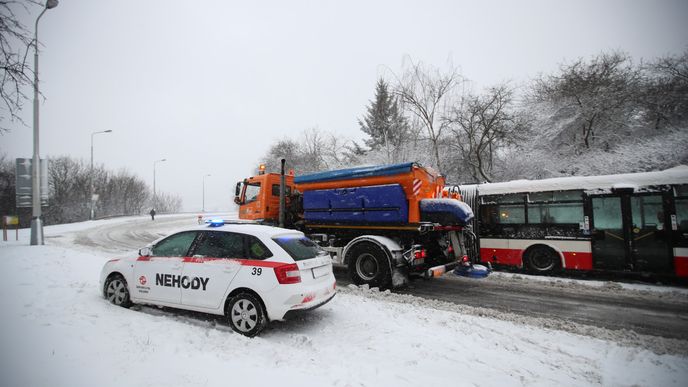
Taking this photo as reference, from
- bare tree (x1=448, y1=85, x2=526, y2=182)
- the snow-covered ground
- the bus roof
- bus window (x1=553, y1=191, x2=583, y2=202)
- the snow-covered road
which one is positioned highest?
bare tree (x1=448, y1=85, x2=526, y2=182)

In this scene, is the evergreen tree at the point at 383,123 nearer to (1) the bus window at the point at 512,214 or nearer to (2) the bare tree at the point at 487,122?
(2) the bare tree at the point at 487,122

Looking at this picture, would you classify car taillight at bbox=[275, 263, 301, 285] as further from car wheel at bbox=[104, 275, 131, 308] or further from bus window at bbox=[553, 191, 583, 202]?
bus window at bbox=[553, 191, 583, 202]

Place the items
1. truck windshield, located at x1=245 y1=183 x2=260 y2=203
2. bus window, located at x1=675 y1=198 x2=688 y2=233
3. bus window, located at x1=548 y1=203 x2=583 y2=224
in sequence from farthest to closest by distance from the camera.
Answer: truck windshield, located at x1=245 y1=183 x2=260 y2=203
bus window, located at x1=548 y1=203 x2=583 y2=224
bus window, located at x1=675 y1=198 x2=688 y2=233

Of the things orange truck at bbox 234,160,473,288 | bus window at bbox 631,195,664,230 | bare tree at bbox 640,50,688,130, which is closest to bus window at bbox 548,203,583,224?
bus window at bbox 631,195,664,230

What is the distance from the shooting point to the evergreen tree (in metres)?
23.7

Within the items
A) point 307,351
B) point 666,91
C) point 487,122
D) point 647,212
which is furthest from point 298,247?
point 666,91

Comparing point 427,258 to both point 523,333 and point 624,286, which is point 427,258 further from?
point 624,286

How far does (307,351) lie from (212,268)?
75.1 inches

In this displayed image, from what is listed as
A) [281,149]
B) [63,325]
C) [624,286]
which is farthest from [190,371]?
[281,149]

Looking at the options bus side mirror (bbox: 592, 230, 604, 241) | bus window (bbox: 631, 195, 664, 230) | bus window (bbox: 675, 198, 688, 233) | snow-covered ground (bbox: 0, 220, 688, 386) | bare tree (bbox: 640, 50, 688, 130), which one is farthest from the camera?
bare tree (bbox: 640, 50, 688, 130)

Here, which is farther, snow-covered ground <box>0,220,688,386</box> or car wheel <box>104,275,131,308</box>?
car wheel <box>104,275,131,308</box>

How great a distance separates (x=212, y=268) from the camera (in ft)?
16.8

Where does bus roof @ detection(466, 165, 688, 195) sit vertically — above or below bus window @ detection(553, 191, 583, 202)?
above

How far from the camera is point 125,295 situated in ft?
19.2
